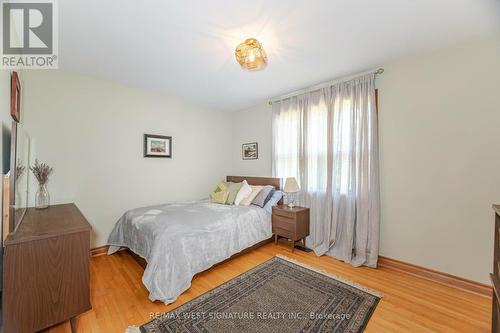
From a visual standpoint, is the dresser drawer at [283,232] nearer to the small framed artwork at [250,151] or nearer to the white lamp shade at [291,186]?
the white lamp shade at [291,186]

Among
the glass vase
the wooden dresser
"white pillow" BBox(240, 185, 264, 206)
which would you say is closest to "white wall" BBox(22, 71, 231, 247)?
the glass vase

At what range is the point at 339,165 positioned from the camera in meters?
2.98

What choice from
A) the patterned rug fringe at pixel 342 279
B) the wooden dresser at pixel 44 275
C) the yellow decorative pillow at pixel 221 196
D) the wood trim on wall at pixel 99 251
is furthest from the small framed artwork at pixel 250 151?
the wooden dresser at pixel 44 275

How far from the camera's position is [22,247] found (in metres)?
1.36

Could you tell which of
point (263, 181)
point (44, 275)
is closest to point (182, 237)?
point (44, 275)

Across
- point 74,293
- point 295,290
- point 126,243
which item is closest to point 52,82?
point 126,243

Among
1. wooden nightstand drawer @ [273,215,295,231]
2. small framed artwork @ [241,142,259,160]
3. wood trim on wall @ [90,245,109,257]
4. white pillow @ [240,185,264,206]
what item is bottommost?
wood trim on wall @ [90,245,109,257]

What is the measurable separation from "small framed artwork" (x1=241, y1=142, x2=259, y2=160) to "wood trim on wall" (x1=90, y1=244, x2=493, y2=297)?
8.80ft

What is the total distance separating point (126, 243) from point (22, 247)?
5.11 feet

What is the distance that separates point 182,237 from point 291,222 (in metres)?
1.64

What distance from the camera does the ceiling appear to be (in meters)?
1.66

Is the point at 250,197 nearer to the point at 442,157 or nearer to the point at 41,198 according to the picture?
the point at 442,157

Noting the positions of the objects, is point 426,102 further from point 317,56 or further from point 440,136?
point 317,56

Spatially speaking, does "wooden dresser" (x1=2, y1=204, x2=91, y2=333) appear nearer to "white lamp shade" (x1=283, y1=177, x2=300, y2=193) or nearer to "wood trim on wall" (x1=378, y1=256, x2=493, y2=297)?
"white lamp shade" (x1=283, y1=177, x2=300, y2=193)
